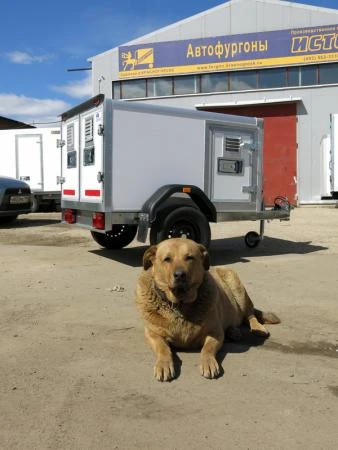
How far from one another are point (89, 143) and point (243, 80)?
1642 centimetres

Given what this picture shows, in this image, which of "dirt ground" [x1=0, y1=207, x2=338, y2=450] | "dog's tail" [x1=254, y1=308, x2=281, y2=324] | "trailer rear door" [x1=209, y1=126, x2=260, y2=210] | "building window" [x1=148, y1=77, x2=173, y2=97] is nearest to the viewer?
"dirt ground" [x1=0, y1=207, x2=338, y2=450]

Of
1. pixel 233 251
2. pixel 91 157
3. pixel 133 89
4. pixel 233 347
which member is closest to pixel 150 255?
pixel 233 347

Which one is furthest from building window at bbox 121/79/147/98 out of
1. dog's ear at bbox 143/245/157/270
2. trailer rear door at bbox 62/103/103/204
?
dog's ear at bbox 143/245/157/270

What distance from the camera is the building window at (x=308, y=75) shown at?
74.2ft

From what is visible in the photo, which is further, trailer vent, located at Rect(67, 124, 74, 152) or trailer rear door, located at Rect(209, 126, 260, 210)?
trailer vent, located at Rect(67, 124, 74, 152)

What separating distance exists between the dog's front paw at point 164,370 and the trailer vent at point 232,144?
612cm

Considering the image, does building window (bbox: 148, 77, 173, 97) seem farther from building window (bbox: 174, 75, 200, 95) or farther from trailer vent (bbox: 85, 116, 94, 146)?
trailer vent (bbox: 85, 116, 94, 146)

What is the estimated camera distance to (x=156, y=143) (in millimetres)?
8555

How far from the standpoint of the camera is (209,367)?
3.73m

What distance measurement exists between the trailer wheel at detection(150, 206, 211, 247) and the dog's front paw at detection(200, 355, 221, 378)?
434 centimetres

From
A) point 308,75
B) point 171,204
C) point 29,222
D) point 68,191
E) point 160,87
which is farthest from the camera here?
point 160,87

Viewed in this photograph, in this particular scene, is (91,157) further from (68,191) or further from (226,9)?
(226,9)

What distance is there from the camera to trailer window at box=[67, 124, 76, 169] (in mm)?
9464

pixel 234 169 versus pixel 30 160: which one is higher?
pixel 30 160
